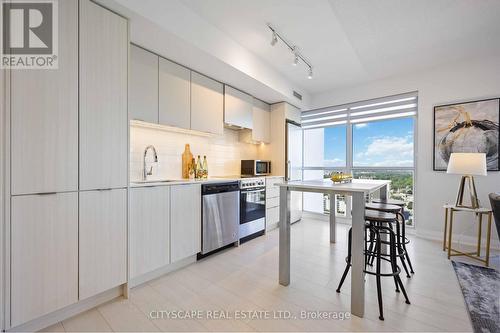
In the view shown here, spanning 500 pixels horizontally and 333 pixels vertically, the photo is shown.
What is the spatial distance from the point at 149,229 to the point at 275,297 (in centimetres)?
133

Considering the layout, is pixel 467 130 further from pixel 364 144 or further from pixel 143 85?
pixel 143 85

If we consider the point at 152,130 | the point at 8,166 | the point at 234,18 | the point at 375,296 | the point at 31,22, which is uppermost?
the point at 234,18

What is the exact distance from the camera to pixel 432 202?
3.54m

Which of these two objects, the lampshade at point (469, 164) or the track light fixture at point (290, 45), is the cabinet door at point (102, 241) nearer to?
the track light fixture at point (290, 45)

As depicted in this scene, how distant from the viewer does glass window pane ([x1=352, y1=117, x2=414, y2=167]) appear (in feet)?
12.7

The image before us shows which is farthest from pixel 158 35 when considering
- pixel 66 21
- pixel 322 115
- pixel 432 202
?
pixel 432 202

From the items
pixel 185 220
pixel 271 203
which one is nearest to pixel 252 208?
pixel 271 203

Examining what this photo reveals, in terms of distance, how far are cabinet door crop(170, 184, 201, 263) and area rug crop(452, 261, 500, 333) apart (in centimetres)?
248

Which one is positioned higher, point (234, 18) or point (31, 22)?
point (234, 18)

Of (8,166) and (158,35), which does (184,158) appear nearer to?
(158,35)

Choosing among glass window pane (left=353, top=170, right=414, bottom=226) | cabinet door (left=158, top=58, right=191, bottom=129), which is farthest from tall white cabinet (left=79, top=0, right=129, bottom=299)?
glass window pane (left=353, top=170, right=414, bottom=226)

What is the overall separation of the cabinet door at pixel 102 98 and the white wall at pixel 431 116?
4.20 m

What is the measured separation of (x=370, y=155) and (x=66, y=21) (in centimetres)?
457

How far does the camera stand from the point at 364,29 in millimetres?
2576
